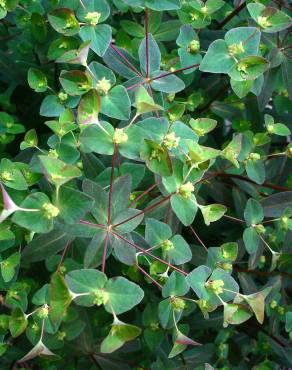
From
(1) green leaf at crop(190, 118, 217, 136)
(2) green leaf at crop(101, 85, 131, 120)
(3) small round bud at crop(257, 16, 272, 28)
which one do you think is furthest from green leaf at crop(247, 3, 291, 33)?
(2) green leaf at crop(101, 85, 131, 120)

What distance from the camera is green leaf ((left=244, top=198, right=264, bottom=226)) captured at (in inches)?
44.1

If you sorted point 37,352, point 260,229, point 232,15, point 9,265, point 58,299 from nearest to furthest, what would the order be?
point 58,299 → point 37,352 → point 9,265 → point 260,229 → point 232,15

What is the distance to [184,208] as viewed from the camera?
2.95 feet

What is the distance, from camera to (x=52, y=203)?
834 millimetres

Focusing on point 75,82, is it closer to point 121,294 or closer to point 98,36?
point 98,36

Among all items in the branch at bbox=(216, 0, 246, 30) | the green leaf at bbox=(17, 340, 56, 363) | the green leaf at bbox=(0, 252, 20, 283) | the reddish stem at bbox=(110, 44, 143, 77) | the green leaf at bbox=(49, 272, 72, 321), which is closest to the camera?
the green leaf at bbox=(49, 272, 72, 321)

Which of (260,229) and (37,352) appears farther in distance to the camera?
(260,229)

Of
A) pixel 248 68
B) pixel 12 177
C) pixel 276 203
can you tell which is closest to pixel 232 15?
pixel 248 68

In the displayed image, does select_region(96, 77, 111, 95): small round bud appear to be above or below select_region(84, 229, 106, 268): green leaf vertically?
above

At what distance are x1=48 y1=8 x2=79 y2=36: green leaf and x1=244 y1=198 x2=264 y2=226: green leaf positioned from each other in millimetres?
457

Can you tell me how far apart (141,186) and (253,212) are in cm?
22

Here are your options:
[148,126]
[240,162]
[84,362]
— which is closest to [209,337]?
[84,362]

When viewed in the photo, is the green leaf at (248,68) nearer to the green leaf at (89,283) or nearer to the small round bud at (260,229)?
the small round bud at (260,229)

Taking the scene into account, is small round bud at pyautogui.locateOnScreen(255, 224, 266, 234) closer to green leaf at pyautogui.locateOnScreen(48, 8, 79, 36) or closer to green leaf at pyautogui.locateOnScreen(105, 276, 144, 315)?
green leaf at pyautogui.locateOnScreen(105, 276, 144, 315)
